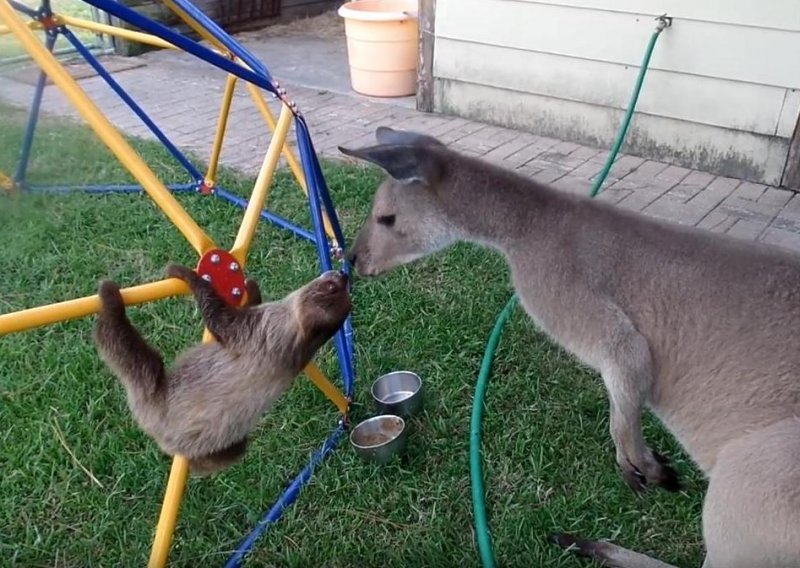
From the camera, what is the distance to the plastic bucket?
6.91m

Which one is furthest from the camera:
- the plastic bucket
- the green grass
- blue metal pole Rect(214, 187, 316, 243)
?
the plastic bucket

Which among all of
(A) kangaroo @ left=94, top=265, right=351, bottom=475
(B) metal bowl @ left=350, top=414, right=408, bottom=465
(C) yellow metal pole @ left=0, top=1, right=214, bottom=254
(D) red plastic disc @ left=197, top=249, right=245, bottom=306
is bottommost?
(B) metal bowl @ left=350, top=414, right=408, bottom=465

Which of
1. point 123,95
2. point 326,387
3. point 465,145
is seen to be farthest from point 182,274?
point 465,145

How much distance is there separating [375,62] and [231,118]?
1402 millimetres

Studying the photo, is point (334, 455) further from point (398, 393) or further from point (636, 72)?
point (636, 72)

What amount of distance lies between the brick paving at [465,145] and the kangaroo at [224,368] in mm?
3141

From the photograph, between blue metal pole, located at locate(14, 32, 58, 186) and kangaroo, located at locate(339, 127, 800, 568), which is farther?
blue metal pole, located at locate(14, 32, 58, 186)

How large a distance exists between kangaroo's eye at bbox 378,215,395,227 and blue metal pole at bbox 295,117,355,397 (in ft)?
0.73

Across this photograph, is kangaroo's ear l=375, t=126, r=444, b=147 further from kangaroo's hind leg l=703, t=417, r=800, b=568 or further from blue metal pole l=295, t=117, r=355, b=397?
kangaroo's hind leg l=703, t=417, r=800, b=568

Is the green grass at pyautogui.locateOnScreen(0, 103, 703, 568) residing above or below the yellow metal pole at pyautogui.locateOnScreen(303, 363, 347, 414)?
below

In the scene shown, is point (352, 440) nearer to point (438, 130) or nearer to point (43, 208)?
point (43, 208)

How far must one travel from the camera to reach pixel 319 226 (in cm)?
301

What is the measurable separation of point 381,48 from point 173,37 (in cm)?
483

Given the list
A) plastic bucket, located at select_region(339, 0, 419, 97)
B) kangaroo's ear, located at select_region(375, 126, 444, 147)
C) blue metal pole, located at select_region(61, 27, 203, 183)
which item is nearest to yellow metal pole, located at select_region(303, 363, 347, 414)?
kangaroo's ear, located at select_region(375, 126, 444, 147)
